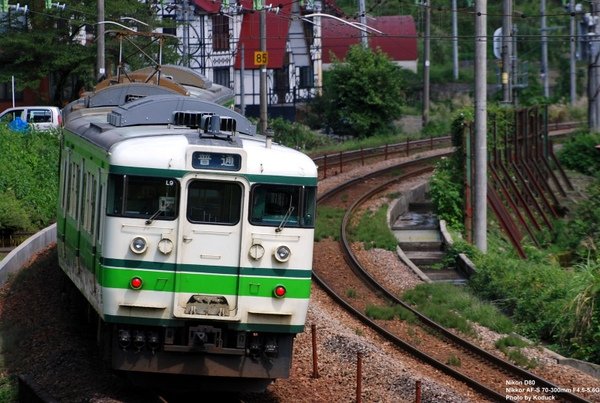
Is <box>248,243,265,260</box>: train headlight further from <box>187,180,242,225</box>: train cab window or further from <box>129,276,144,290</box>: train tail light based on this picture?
<box>129,276,144,290</box>: train tail light

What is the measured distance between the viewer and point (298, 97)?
5650 cm

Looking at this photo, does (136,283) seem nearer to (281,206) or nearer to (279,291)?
(279,291)

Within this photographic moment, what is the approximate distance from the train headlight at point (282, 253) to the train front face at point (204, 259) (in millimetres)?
13

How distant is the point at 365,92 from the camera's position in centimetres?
4409

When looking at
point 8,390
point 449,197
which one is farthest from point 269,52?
point 8,390

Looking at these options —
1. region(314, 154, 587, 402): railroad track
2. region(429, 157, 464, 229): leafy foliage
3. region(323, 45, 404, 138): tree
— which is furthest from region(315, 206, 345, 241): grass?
region(323, 45, 404, 138): tree

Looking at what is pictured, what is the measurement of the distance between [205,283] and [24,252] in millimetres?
8821

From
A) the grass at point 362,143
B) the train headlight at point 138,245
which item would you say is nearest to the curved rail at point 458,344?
the train headlight at point 138,245

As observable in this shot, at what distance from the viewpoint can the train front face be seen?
11438mm

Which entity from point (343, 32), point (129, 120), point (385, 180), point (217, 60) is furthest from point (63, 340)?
point (343, 32)

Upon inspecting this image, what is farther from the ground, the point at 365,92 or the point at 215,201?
the point at 365,92

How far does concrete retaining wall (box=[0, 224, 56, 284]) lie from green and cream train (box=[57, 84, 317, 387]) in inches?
264

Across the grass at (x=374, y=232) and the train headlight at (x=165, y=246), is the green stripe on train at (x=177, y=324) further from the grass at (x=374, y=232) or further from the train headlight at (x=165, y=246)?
the grass at (x=374, y=232)

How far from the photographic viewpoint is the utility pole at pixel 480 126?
20984mm
